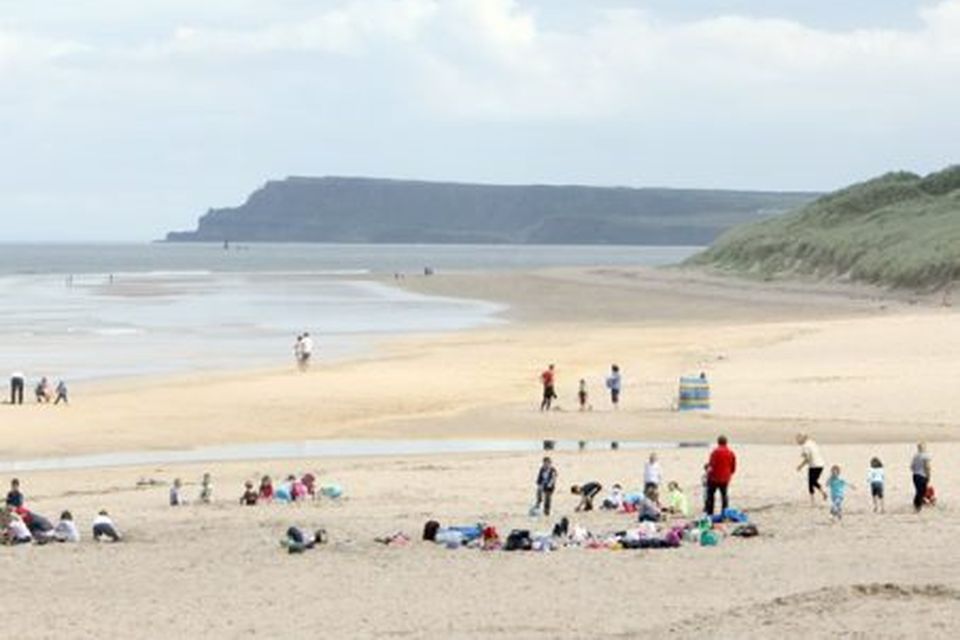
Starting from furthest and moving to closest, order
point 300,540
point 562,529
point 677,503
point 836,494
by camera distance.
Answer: point 677,503
point 836,494
point 562,529
point 300,540

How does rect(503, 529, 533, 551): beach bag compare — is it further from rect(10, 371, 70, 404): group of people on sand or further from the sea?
the sea

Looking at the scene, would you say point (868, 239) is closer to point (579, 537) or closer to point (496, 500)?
point (496, 500)

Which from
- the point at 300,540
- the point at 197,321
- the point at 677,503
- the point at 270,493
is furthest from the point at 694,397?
the point at 197,321

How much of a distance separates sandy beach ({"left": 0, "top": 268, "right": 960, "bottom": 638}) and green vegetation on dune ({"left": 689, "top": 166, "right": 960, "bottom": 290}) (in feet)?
107

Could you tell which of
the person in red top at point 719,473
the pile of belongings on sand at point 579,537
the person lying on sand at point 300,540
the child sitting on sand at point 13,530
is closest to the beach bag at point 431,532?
the pile of belongings on sand at point 579,537

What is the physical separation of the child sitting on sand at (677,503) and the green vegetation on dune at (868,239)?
58.7 meters

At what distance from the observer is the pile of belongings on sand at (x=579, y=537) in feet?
62.8

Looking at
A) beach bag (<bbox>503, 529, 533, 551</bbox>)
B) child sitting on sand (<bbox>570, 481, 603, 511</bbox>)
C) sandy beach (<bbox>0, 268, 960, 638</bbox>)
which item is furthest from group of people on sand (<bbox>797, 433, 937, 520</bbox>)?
beach bag (<bbox>503, 529, 533, 551</bbox>)

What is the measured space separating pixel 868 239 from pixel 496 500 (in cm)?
7692

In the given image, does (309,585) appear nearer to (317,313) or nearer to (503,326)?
(503,326)

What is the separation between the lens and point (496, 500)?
917 inches

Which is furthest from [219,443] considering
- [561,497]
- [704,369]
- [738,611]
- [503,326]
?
[503,326]

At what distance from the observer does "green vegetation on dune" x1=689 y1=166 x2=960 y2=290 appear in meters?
84.4

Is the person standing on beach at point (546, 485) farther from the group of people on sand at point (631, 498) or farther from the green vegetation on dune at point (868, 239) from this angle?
the green vegetation on dune at point (868, 239)
